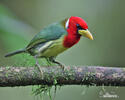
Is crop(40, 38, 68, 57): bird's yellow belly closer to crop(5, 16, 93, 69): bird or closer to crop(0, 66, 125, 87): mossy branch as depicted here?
crop(5, 16, 93, 69): bird

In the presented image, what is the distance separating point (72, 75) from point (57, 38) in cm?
69

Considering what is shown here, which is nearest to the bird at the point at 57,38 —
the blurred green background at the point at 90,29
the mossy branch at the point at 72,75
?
the mossy branch at the point at 72,75

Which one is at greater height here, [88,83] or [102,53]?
[102,53]

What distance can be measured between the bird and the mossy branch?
0.45 meters

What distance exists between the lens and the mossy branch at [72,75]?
3.19 metres

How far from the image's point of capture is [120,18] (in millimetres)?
7723

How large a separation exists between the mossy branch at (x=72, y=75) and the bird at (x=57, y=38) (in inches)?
17.9

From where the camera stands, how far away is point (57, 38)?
12.5 ft

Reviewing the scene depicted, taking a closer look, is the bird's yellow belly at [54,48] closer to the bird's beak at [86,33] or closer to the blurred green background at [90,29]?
the bird's beak at [86,33]

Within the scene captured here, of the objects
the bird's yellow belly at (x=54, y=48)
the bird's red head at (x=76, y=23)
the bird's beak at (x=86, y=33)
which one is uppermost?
the bird's red head at (x=76, y=23)

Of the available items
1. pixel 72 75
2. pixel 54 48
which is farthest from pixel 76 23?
pixel 72 75

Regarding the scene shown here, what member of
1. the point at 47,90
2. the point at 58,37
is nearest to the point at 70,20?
the point at 58,37

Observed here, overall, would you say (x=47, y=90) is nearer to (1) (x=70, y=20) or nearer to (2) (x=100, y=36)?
(1) (x=70, y=20)

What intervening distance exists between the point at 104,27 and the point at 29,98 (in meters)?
2.77
